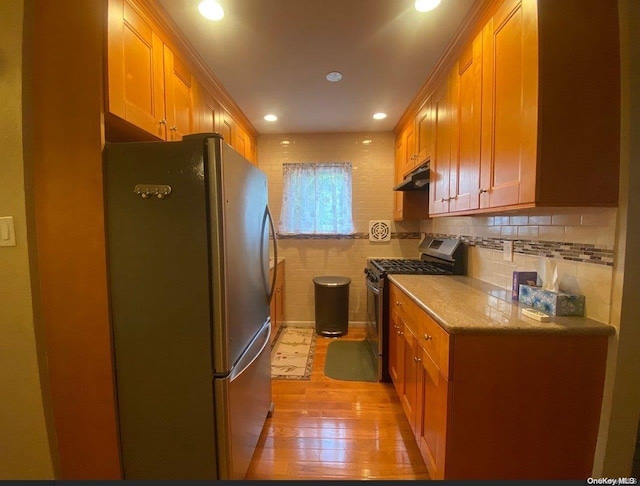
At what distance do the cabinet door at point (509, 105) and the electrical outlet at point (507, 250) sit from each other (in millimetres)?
455

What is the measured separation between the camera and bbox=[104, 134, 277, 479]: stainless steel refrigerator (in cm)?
111

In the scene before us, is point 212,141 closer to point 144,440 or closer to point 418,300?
point 418,300

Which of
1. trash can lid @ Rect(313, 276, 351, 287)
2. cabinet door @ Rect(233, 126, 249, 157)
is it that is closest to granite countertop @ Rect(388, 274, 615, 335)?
trash can lid @ Rect(313, 276, 351, 287)

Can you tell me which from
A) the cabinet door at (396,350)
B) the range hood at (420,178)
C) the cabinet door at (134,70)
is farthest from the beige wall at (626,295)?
the cabinet door at (134,70)

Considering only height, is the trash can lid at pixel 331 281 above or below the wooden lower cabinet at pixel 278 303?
above

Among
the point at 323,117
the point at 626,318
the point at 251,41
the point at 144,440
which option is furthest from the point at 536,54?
the point at 144,440

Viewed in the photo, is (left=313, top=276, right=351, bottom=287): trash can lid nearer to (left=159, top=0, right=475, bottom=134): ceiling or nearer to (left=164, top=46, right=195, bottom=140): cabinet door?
(left=159, top=0, right=475, bottom=134): ceiling

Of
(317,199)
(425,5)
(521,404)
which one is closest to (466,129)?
(425,5)

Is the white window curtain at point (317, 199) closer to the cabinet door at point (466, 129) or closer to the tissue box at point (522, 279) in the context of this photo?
the cabinet door at point (466, 129)

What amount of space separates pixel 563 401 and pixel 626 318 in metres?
0.40

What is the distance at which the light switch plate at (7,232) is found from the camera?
1128mm

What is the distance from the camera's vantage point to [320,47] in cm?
166

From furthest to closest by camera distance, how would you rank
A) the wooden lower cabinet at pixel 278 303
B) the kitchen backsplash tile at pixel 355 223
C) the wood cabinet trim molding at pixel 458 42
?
the kitchen backsplash tile at pixel 355 223 < the wooden lower cabinet at pixel 278 303 < the wood cabinet trim molding at pixel 458 42

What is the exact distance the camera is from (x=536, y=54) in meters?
1.02
